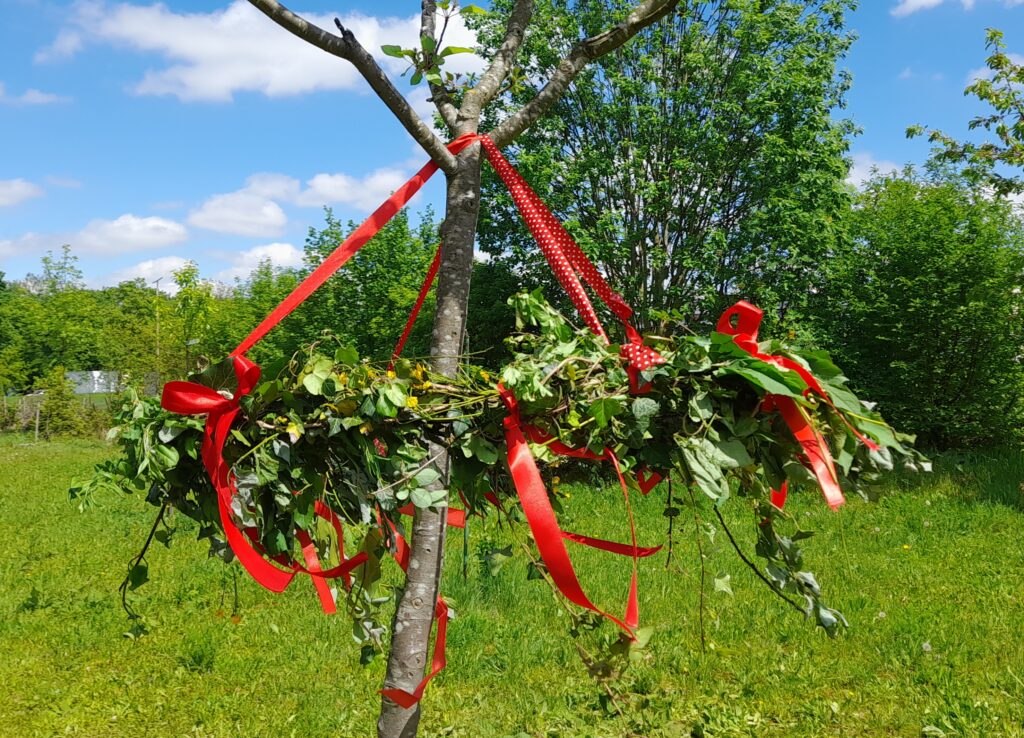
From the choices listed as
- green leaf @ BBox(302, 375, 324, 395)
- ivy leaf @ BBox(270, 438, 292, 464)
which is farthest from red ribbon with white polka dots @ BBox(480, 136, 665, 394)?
ivy leaf @ BBox(270, 438, 292, 464)

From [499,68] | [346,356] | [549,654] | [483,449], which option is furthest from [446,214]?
[549,654]

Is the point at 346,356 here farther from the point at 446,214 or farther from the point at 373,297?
the point at 373,297

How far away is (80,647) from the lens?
4.93 m

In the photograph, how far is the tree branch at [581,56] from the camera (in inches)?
86.9

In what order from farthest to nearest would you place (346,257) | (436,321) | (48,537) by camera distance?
(48,537)
(436,321)
(346,257)

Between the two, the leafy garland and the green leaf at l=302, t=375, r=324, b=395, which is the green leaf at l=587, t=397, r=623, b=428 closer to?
the leafy garland

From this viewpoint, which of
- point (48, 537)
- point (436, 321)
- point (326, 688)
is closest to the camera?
point (436, 321)

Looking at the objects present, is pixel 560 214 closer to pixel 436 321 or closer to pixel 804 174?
pixel 804 174

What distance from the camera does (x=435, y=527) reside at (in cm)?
199

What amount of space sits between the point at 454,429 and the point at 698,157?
1081 cm

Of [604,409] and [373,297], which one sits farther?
[373,297]

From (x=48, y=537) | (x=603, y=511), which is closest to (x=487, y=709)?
(x=603, y=511)

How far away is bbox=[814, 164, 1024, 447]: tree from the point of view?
10.4 metres

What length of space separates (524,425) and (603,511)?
657 centimetres
